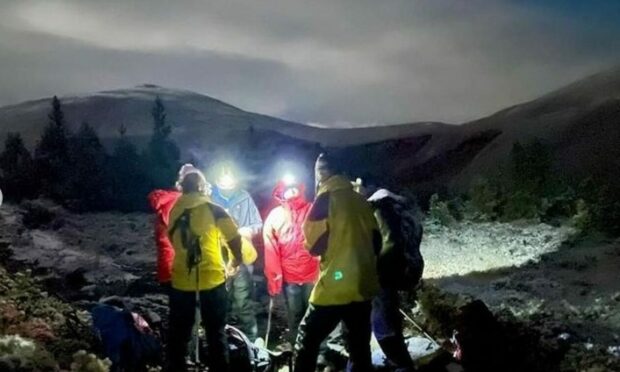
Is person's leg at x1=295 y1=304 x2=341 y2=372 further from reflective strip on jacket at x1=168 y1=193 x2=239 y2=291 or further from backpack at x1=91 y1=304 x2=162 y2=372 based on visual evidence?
backpack at x1=91 y1=304 x2=162 y2=372

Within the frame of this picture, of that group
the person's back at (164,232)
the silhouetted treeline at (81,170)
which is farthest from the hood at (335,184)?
the silhouetted treeline at (81,170)

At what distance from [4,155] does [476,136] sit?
28025 mm

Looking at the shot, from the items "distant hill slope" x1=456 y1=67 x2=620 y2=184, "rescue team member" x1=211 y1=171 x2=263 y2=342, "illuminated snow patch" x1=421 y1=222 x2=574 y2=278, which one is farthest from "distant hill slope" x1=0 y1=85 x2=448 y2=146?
"rescue team member" x1=211 y1=171 x2=263 y2=342

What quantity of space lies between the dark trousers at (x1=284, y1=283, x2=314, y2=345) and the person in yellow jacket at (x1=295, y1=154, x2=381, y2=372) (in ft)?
3.59

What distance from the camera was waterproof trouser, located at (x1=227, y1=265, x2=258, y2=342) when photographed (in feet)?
22.4

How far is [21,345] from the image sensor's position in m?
6.39

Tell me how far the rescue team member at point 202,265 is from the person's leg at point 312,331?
0.74 meters

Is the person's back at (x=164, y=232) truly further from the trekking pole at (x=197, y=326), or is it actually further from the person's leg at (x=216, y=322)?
the person's leg at (x=216, y=322)

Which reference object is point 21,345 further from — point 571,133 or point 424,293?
point 571,133

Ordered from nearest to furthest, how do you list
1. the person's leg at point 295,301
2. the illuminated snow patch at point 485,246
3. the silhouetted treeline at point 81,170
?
the person's leg at point 295,301, the illuminated snow patch at point 485,246, the silhouetted treeline at point 81,170

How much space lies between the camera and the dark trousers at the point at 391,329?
5695 mm

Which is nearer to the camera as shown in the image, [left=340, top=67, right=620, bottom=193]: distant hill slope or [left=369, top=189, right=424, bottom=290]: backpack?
[left=369, top=189, right=424, bottom=290]: backpack

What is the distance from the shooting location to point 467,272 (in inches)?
488

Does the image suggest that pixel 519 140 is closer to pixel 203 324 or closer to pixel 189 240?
pixel 203 324
